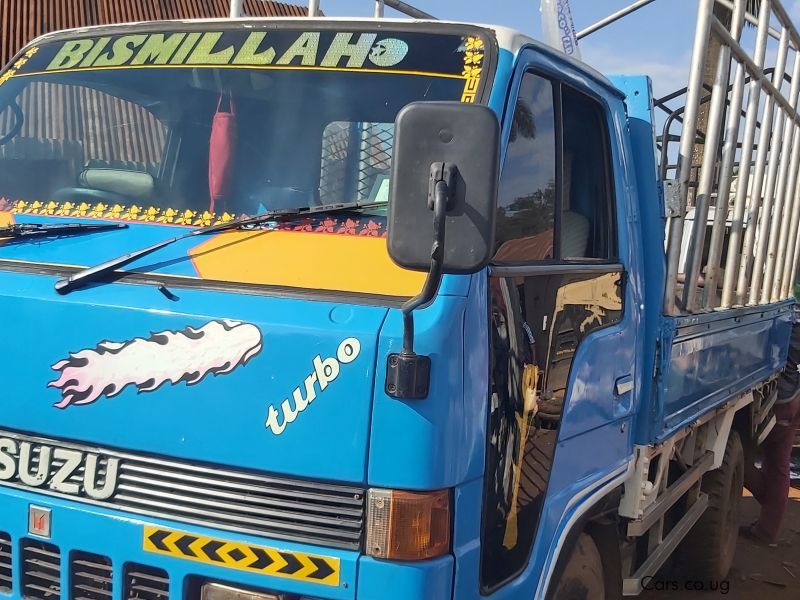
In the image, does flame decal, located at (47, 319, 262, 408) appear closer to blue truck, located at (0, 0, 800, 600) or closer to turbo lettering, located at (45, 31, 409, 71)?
blue truck, located at (0, 0, 800, 600)

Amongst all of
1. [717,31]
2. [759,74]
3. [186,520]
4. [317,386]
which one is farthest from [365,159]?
[759,74]

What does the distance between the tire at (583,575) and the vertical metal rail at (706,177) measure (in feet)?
4.74

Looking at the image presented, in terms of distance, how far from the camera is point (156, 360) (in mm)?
2033

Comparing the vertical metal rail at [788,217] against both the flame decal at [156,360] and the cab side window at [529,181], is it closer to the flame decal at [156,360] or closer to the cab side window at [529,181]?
the cab side window at [529,181]

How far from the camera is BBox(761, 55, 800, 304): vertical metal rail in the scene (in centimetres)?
559

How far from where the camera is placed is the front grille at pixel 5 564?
7.09ft

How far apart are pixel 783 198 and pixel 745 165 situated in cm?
122

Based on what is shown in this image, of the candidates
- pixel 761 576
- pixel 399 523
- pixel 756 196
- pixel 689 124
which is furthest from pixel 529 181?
pixel 761 576

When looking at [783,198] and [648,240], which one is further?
[783,198]

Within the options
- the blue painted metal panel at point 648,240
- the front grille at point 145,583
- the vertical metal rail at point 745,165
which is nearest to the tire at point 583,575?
the blue painted metal panel at point 648,240

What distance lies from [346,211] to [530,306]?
0.58 meters

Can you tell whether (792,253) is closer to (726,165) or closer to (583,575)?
(726,165)

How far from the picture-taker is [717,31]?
12.7ft

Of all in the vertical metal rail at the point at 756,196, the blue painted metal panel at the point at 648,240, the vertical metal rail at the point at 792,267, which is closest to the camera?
the blue painted metal panel at the point at 648,240
